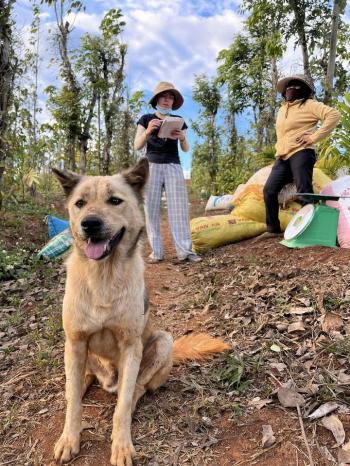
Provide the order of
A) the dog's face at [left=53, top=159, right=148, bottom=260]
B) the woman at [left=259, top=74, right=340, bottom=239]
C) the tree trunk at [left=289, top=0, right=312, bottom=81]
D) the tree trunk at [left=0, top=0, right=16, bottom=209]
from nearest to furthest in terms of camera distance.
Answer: the dog's face at [left=53, top=159, right=148, bottom=260] < the woman at [left=259, top=74, right=340, bottom=239] < the tree trunk at [left=0, top=0, right=16, bottom=209] < the tree trunk at [left=289, top=0, right=312, bottom=81]

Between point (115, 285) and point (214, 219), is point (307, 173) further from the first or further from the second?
point (115, 285)

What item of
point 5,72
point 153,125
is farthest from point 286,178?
point 5,72

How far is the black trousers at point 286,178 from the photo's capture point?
4.93 metres

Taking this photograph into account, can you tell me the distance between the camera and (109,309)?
228 centimetres

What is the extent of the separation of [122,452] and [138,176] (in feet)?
5.66

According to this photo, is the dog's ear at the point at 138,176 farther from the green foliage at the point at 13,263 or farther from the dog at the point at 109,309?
the green foliage at the point at 13,263

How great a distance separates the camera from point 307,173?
16.2 feet

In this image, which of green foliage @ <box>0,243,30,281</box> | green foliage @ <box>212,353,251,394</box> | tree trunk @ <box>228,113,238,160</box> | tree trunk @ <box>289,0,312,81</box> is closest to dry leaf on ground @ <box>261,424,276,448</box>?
green foliage @ <box>212,353,251,394</box>

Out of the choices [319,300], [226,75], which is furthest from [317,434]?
[226,75]

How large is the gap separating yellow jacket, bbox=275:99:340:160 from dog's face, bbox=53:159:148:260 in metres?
2.99

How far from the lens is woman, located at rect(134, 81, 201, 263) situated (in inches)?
215

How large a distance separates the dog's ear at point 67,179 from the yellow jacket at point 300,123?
10.9ft

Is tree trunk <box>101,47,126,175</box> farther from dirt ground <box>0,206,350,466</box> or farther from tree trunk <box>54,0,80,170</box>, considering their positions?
dirt ground <box>0,206,350,466</box>

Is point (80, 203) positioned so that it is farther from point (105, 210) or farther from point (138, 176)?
A: point (138, 176)
